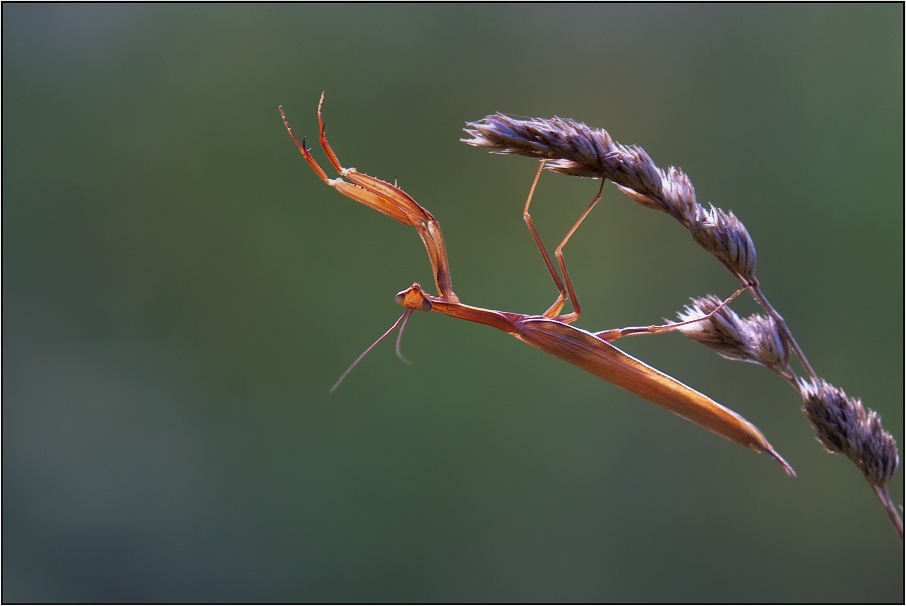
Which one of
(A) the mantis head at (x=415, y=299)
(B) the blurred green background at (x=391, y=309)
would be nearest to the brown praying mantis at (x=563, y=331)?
(A) the mantis head at (x=415, y=299)

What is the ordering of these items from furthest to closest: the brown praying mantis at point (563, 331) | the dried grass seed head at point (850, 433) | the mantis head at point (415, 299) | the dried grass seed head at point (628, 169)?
the mantis head at point (415, 299), the brown praying mantis at point (563, 331), the dried grass seed head at point (628, 169), the dried grass seed head at point (850, 433)

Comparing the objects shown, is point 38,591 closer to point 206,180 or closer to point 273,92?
point 206,180

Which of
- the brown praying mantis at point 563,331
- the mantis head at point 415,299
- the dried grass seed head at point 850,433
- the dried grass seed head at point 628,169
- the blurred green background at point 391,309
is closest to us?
the dried grass seed head at point 850,433

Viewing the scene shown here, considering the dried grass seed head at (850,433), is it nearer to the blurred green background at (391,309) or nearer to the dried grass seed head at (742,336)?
the dried grass seed head at (742,336)

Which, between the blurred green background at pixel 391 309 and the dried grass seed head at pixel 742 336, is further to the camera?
the blurred green background at pixel 391 309

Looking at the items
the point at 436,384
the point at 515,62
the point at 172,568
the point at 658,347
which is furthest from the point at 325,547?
the point at 515,62

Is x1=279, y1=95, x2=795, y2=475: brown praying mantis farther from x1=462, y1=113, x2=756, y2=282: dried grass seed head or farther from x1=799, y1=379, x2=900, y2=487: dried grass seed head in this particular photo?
x1=799, y1=379, x2=900, y2=487: dried grass seed head
